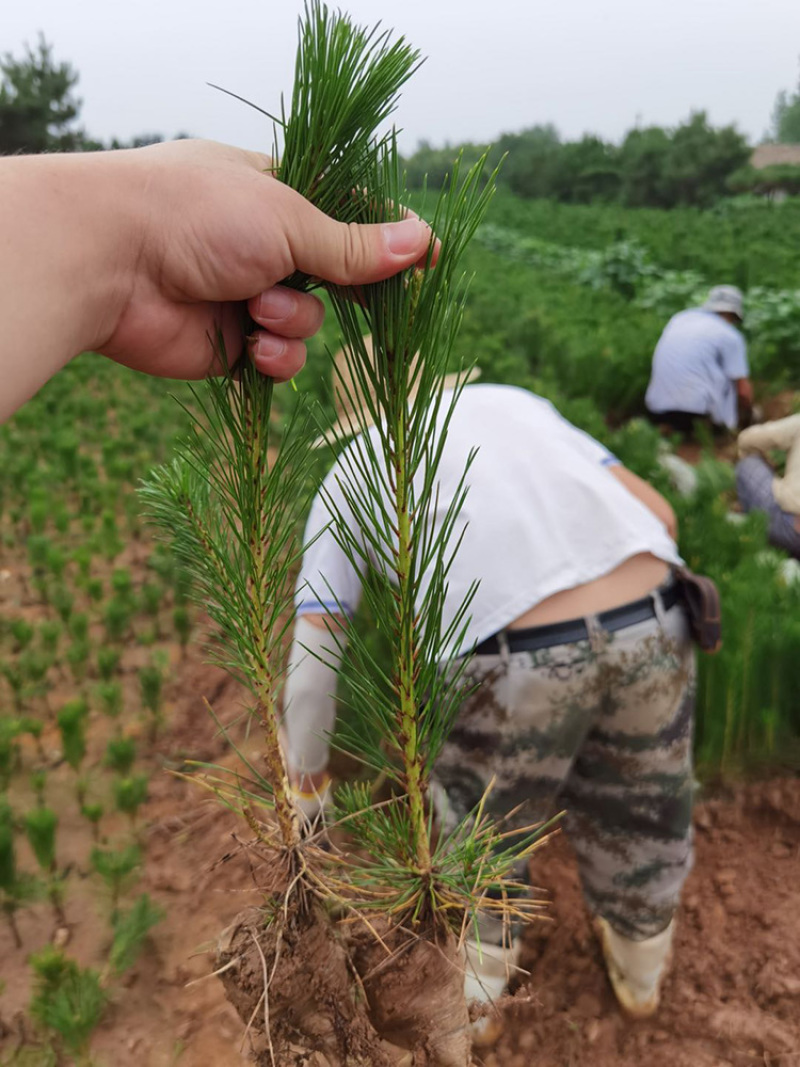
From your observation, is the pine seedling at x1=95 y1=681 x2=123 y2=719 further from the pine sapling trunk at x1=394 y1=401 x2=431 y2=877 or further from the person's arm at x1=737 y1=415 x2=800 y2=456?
the person's arm at x1=737 y1=415 x2=800 y2=456

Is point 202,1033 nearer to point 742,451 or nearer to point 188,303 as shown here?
point 188,303

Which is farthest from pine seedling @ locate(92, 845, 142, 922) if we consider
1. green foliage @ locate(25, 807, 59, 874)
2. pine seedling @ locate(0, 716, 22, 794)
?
pine seedling @ locate(0, 716, 22, 794)

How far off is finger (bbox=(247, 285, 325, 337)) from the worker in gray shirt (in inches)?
238

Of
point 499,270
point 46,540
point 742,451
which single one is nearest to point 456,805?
point 46,540

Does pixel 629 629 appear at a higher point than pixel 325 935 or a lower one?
lower

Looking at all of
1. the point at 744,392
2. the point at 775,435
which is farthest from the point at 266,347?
the point at 744,392

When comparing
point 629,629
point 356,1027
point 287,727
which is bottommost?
point 287,727

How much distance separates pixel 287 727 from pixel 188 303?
1531 mm

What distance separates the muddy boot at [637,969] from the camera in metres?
2.01

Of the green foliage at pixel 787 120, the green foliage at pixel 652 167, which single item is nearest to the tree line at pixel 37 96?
the green foliage at pixel 652 167

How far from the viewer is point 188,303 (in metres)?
0.97

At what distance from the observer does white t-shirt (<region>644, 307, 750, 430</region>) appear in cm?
628

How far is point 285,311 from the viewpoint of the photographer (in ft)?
2.51

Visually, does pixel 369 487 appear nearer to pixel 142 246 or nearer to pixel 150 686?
pixel 142 246
